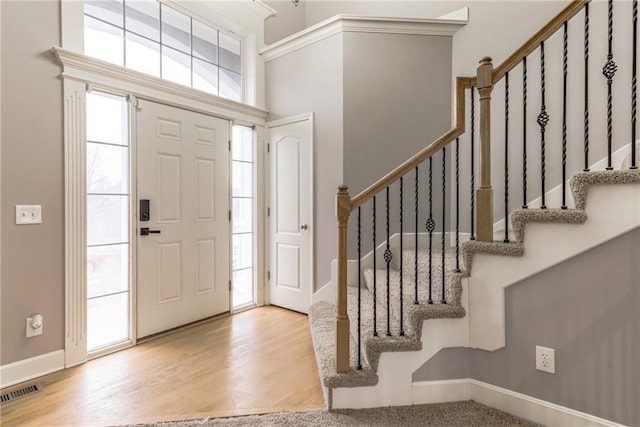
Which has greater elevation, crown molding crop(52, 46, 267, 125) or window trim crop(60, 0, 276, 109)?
window trim crop(60, 0, 276, 109)

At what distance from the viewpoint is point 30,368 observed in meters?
2.24

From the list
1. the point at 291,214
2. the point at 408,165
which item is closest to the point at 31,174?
the point at 291,214

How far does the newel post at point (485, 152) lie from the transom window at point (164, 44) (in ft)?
8.45

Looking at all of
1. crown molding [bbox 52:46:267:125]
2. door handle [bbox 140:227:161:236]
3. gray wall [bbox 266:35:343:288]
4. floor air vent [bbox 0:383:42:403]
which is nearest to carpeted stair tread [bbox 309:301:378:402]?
gray wall [bbox 266:35:343:288]

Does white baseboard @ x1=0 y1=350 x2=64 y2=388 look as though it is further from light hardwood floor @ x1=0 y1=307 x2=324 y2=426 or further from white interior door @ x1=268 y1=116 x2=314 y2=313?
white interior door @ x1=268 y1=116 x2=314 y2=313

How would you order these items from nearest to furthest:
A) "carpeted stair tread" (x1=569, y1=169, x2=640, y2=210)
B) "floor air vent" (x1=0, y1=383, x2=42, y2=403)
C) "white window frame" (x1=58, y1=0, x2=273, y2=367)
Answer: "carpeted stair tread" (x1=569, y1=169, x2=640, y2=210) → "floor air vent" (x1=0, y1=383, x2=42, y2=403) → "white window frame" (x1=58, y1=0, x2=273, y2=367)

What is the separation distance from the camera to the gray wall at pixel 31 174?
2154mm

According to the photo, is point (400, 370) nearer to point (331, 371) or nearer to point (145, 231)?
point (331, 371)

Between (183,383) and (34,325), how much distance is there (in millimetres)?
1045

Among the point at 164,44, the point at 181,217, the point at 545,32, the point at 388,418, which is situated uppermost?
the point at 164,44

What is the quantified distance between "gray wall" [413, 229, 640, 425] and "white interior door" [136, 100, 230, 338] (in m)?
2.51

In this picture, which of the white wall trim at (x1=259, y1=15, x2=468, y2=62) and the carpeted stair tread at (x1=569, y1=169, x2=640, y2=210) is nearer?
the carpeted stair tread at (x1=569, y1=169, x2=640, y2=210)

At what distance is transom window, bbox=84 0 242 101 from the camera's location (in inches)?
105

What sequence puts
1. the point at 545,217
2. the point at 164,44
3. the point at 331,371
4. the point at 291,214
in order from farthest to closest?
the point at 291,214
the point at 164,44
the point at 331,371
the point at 545,217
